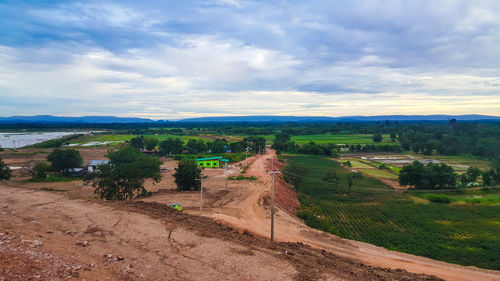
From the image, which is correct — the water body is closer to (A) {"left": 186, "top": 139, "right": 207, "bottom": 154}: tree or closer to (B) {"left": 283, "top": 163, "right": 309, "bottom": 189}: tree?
(A) {"left": 186, "top": 139, "right": 207, "bottom": 154}: tree

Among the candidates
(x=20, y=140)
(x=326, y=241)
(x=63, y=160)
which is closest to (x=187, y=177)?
(x=326, y=241)

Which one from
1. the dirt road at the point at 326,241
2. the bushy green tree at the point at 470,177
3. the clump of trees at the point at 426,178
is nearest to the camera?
the dirt road at the point at 326,241

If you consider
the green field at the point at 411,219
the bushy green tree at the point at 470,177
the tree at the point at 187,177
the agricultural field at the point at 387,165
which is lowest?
the green field at the point at 411,219

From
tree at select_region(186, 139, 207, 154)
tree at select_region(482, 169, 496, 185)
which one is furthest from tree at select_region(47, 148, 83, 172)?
tree at select_region(482, 169, 496, 185)

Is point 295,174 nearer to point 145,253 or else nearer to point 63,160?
point 63,160

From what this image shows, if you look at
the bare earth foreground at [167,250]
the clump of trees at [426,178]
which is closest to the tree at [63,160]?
the bare earth foreground at [167,250]

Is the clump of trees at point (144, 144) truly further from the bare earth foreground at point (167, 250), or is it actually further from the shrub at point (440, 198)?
the shrub at point (440, 198)

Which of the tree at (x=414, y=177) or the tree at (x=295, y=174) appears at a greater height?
the tree at (x=414, y=177)
